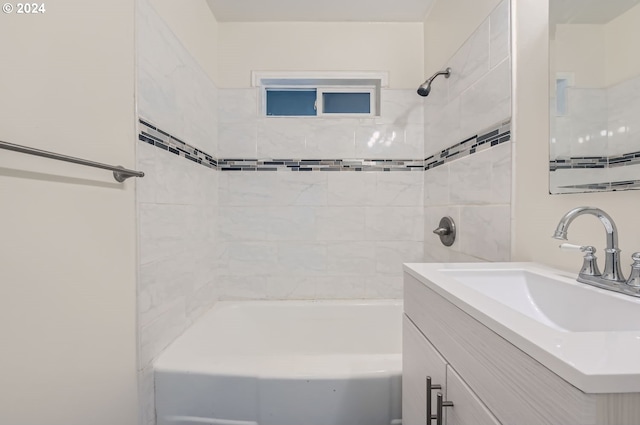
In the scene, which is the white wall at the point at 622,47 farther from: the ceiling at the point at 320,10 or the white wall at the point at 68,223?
the white wall at the point at 68,223

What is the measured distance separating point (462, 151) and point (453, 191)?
0.22m

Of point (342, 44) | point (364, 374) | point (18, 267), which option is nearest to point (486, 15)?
point (342, 44)

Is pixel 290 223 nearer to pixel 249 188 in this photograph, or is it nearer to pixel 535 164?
pixel 249 188

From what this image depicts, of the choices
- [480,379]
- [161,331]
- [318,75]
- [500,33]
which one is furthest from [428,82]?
[161,331]

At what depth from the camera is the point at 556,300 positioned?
799 mm

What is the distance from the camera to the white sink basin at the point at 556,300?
0.64 m

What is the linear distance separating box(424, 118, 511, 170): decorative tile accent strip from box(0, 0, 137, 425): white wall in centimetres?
144

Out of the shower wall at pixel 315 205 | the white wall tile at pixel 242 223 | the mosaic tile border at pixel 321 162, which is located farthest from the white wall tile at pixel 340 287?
the mosaic tile border at pixel 321 162

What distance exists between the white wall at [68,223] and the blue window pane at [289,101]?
44.3 inches

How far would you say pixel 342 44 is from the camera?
6.70 feet

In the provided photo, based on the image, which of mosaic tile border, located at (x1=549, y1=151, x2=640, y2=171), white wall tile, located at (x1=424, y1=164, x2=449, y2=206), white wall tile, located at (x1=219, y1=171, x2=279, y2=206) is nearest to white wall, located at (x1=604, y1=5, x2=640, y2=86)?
mosaic tile border, located at (x1=549, y1=151, x2=640, y2=171)

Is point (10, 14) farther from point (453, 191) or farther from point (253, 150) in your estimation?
point (453, 191)

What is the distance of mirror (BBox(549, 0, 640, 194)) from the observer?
2.39 feet

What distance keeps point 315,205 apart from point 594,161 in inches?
57.6
